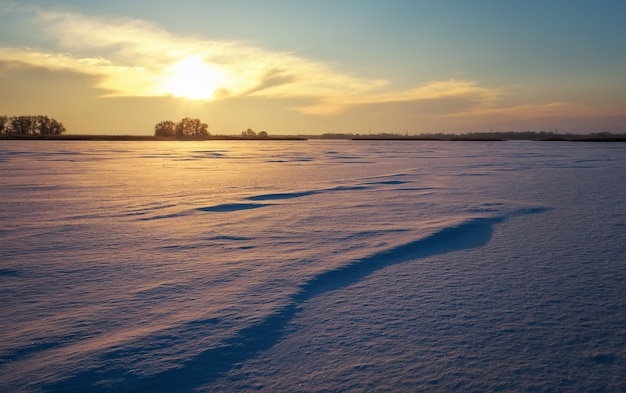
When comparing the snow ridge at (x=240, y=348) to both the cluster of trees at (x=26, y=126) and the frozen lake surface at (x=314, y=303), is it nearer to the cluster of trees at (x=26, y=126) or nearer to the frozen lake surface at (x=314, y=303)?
the frozen lake surface at (x=314, y=303)

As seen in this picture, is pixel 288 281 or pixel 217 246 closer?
pixel 288 281

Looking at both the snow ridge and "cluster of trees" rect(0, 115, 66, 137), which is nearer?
the snow ridge

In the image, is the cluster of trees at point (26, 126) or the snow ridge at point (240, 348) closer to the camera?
the snow ridge at point (240, 348)

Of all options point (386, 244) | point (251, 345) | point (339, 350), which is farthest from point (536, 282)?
point (251, 345)

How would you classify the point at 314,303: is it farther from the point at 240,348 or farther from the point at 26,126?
the point at 26,126

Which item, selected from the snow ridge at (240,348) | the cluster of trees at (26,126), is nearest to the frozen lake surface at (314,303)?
the snow ridge at (240,348)

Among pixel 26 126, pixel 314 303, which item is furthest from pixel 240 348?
pixel 26 126

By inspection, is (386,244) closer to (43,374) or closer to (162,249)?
(162,249)

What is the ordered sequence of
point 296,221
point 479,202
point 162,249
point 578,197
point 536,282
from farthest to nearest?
point 578,197 < point 479,202 < point 296,221 < point 162,249 < point 536,282

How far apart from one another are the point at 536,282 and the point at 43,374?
264cm

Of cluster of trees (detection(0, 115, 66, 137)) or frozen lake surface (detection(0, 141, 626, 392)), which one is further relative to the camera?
cluster of trees (detection(0, 115, 66, 137))

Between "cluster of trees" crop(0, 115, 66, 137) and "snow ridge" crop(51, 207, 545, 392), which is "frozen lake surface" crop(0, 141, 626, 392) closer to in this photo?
"snow ridge" crop(51, 207, 545, 392)

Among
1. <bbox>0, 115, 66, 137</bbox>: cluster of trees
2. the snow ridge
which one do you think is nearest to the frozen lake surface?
the snow ridge

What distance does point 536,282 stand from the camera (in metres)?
2.40
